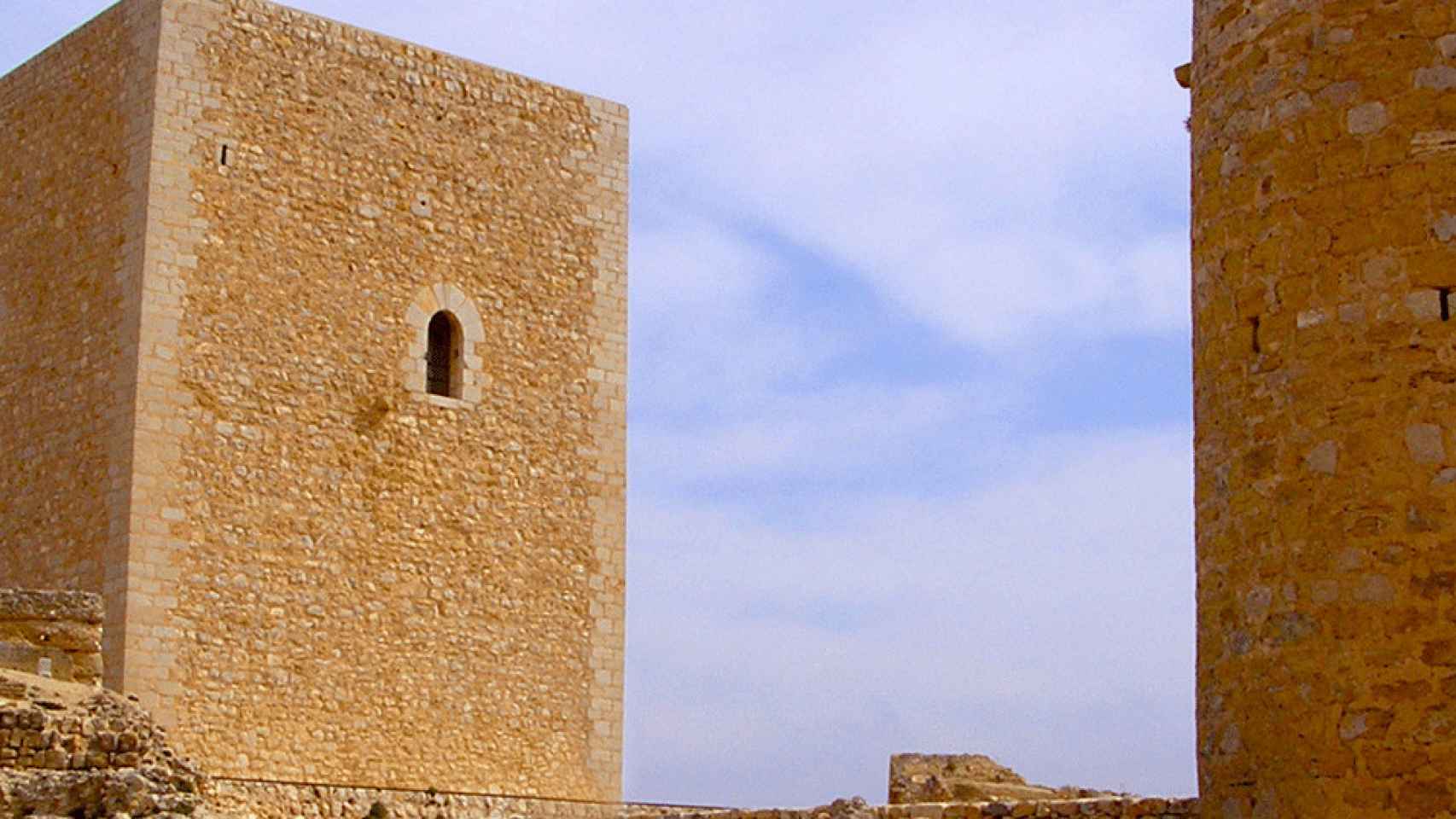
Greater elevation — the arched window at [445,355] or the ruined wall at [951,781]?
the arched window at [445,355]

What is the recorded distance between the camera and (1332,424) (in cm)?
650

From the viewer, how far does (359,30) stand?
17281 mm

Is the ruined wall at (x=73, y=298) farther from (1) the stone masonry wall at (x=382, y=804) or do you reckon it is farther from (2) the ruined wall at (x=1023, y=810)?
(2) the ruined wall at (x=1023, y=810)

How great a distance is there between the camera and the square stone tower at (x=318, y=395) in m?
15.8

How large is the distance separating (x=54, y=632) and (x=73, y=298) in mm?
4686

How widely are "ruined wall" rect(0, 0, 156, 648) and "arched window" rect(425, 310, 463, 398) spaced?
2423mm

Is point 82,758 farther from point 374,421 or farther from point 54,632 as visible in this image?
point 374,421

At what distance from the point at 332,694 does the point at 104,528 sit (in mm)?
1949

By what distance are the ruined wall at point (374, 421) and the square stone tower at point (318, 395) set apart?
0.9 inches

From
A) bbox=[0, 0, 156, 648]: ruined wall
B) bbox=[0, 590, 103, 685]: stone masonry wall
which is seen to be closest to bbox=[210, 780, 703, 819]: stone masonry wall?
bbox=[0, 0, 156, 648]: ruined wall

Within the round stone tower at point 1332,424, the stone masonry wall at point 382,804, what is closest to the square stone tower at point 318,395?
the stone masonry wall at point 382,804

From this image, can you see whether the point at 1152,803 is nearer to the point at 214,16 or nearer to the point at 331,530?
the point at 331,530

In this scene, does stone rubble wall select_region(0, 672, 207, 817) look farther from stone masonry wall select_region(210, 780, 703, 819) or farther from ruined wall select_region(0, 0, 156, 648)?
ruined wall select_region(0, 0, 156, 648)

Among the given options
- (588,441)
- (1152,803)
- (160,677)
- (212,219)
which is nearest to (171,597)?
(160,677)
